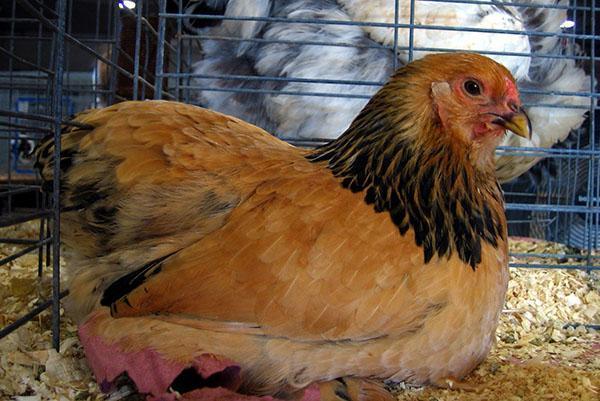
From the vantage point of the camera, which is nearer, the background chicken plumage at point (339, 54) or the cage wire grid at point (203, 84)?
the cage wire grid at point (203, 84)

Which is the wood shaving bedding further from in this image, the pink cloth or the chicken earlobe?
the chicken earlobe

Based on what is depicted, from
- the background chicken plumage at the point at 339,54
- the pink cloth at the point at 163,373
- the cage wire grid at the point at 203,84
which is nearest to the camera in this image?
the pink cloth at the point at 163,373

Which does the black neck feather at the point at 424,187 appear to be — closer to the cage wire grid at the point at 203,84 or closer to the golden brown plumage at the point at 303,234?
the golden brown plumage at the point at 303,234

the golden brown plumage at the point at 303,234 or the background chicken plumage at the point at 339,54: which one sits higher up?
the background chicken plumage at the point at 339,54

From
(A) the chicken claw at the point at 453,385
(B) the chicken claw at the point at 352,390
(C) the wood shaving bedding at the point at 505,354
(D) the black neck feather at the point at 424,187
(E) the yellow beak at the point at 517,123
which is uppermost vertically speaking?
(E) the yellow beak at the point at 517,123

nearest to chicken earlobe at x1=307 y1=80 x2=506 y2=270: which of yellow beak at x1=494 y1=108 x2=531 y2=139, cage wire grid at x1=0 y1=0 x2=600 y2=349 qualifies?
yellow beak at x1=494 y1=108 x2=531 y2=139

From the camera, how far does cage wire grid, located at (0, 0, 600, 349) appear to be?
5.93ft

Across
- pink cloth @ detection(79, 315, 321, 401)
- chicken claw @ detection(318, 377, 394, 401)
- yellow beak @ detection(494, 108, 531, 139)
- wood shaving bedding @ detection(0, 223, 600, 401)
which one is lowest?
wood shaving bedding @ detection(0, 223, 600, 401)

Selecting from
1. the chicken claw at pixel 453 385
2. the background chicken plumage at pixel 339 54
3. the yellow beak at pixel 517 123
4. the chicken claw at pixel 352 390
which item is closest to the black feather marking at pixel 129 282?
the chicken claw at pixel 352 390

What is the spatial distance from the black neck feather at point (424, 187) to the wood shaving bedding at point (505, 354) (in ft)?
0.91

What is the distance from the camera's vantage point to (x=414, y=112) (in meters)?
1.17

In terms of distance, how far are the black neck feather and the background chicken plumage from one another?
3.74 ft

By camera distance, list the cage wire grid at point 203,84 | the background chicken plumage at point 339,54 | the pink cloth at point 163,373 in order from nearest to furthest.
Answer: the pink cloth at point 163,373
the cage wire grid at point 203,84
the background chicken plumage at point 339,54

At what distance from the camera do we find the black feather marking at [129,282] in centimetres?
103
